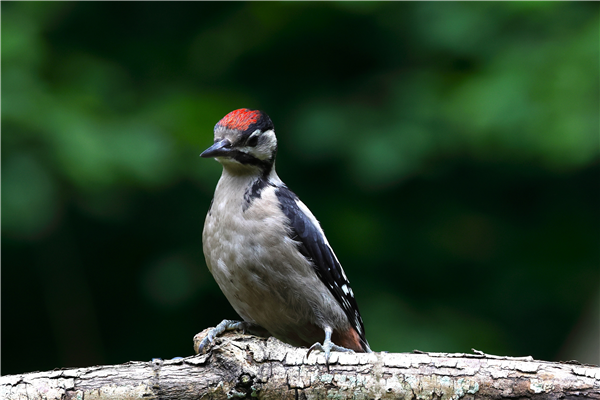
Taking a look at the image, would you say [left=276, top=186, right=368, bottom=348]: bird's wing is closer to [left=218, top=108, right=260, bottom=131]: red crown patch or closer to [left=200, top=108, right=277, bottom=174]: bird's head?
[left=200, top=108, right=277, bottom=174]: bird's head

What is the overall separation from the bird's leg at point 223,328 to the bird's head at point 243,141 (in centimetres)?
92

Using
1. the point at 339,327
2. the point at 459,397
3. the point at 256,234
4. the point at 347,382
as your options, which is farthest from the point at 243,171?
the point at 459,397

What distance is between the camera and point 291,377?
302 cm

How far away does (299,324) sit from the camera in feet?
11.8

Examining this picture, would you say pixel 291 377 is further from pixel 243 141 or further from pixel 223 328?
pixel 243 141

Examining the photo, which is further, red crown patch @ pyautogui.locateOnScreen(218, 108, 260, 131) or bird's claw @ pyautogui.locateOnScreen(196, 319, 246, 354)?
red crown patch @ pyautogui.locateOnScreen(218, 108, 260, 131)

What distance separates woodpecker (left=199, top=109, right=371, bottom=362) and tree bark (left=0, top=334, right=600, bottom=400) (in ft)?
0.98

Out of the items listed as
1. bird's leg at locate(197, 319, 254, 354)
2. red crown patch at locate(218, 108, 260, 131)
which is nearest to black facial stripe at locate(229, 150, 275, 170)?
red crown patch at locate(218, 108, 260, 131)

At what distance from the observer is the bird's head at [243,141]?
3549 millimetres

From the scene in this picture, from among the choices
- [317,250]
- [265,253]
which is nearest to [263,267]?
[265,253]

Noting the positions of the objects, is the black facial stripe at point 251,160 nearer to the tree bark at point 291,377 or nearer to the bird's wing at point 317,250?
the bird's wing at point 317,250

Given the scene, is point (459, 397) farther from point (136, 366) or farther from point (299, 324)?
point (136, 366)

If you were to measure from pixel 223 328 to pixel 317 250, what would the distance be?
0.71 metres

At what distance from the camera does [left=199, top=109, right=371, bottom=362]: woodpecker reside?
11.3 ft
